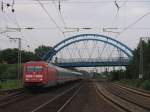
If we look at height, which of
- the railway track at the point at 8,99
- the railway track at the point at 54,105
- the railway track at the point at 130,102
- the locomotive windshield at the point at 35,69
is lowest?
the railway track at the point at 130,102

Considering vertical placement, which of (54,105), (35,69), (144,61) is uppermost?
(144,61)

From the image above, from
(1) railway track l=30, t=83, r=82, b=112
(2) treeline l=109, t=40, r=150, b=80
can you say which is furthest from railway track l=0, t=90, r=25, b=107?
(2) treeline l=109, t=40, r=150, b=80

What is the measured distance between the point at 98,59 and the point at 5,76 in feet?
157

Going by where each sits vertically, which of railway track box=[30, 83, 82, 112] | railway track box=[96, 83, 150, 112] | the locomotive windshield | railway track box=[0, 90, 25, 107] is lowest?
railway track box=[96, 83, 150, 112]

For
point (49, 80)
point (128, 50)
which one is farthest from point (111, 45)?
point (49, 80)

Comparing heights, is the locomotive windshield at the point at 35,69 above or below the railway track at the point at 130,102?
above

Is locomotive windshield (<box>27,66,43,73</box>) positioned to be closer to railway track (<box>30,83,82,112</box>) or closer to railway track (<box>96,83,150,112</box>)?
railway track (<box>96,83,150,112</box>)

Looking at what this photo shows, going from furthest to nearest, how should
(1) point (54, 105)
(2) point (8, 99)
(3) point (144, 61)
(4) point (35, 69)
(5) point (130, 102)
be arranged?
1. (3) point (144, 61)
2. (4) point (35, 69)
3. (2) point (8, 99)
4. (5) point (130, 102)
5. (1) point (54, 105)

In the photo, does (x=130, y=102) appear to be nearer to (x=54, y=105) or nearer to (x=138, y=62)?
(x=54, y=105)

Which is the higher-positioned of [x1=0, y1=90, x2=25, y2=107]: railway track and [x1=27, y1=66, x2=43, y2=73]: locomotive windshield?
[x1=27, y1=66, x2=43, y2=73]: locomotive windshield

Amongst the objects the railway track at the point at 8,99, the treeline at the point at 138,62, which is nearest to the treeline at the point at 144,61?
the treeline at the point at 138,62

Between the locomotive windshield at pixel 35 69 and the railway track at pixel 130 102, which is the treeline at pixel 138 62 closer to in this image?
the locomotive windshield at pixel 35 69

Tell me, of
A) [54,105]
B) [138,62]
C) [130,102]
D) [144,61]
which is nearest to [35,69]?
[130,102]

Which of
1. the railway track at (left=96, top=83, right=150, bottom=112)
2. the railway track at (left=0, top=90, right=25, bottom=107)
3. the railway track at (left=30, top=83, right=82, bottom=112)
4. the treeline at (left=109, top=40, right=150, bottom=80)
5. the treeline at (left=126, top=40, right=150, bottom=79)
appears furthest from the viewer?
the treeline at (left=109, top=40, right=150, bottom=80)
